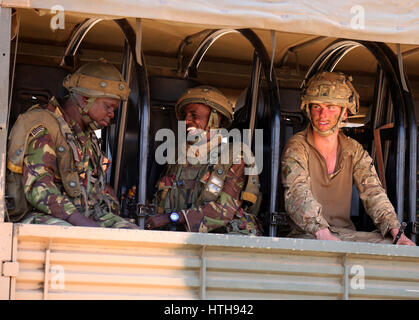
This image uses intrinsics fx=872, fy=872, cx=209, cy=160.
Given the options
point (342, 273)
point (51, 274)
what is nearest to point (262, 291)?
point (342, 273)

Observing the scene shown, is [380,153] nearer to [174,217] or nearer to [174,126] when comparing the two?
[174,126]

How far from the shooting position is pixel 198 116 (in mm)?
5219

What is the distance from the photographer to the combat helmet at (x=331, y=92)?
5105 millimetres

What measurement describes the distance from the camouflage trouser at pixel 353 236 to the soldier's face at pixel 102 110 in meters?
1.23

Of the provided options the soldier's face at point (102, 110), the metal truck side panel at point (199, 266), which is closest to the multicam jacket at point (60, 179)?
the soldier's face at point (102, 110)

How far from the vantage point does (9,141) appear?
428 cm

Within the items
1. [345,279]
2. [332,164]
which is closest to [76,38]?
[332,164]

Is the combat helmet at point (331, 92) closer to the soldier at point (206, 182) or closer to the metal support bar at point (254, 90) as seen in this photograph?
the metal support bar at point (254, 90)

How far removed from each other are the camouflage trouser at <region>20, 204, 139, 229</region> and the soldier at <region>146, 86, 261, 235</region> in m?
0.32

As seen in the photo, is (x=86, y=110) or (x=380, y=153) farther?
(x=380, y=153)

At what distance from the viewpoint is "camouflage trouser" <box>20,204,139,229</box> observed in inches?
163

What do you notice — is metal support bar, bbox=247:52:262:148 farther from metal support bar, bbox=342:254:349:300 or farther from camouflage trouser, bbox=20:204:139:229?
metal support bar, bbox=342:254:349:300

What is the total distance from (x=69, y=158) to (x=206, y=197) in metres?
0.87
